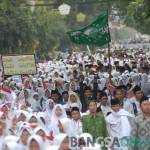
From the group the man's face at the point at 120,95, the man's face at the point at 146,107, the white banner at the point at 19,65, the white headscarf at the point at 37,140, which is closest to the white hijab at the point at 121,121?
the man's face at the point at 146,107

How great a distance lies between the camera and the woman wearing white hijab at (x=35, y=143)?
9.04 metres

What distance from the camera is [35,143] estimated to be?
29.8 ft

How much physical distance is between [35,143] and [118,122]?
8.00 feet

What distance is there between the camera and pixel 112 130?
444 inches

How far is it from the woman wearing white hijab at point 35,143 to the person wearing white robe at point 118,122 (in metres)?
2.12

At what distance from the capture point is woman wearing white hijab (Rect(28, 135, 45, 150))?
9039mm

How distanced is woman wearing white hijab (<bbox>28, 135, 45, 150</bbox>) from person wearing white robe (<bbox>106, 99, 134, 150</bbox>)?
83.4 inches

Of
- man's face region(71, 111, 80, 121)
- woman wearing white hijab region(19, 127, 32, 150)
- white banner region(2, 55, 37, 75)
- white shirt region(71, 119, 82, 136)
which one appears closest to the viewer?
woman wearing white hijab region(19, 127, 32, 150)

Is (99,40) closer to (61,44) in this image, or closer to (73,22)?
(61,44)

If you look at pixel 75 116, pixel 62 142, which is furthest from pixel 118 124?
pixel 62 142

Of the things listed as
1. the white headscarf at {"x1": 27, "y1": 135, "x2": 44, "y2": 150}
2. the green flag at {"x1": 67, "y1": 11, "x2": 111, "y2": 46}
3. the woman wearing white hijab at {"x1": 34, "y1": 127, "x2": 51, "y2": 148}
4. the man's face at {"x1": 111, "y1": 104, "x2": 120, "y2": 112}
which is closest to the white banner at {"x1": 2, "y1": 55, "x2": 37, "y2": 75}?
the green flag at {"x1": 67, "y1": 11, "x2": 111, "y2": 46}

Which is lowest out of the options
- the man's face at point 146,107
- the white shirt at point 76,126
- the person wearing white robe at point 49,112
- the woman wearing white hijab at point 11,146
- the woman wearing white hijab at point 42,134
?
the person wearing white robe at point 49,112

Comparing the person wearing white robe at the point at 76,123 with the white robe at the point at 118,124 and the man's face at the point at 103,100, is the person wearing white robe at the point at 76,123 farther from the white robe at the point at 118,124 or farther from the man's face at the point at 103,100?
the man's face at the point at 103,100

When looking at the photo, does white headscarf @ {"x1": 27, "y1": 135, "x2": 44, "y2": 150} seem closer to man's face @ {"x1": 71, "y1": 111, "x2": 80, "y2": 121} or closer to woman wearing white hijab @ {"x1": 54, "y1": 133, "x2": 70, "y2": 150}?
woman wearing white hijab @ {"x1": 54, "y1": 133, "x2": 70, "y2": 150}
